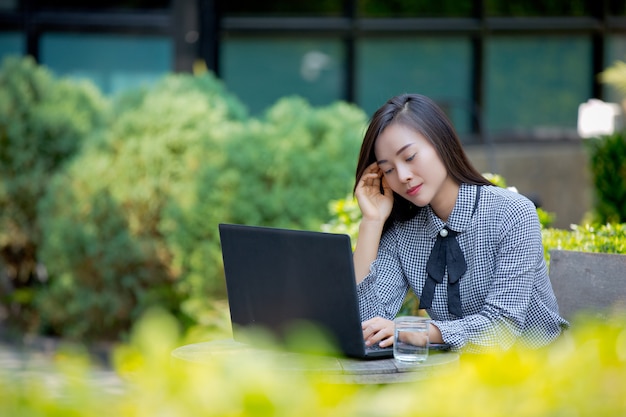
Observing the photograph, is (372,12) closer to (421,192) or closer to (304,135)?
(304,135)

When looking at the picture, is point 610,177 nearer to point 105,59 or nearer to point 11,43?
point 105,59

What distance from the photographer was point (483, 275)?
3291mm

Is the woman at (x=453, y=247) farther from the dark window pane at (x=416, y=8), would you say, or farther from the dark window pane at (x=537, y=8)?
the dark window pane at (x=537, y=8)

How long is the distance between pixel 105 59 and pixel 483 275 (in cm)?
685

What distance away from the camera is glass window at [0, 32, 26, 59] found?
9.56m

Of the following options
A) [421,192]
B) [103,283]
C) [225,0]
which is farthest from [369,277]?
[225,0]

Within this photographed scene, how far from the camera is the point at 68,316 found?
7742 millimetres

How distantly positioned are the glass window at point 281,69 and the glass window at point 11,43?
5.87 feet

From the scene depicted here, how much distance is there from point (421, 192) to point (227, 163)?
4009 millimetres

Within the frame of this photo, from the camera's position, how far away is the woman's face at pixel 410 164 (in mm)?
3291

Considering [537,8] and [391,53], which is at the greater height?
[537,8]

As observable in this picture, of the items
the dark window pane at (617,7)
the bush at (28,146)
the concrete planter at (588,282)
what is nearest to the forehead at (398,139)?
the concrete planter at (588,282)

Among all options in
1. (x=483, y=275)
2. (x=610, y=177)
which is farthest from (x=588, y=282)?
(x=610, y=177)

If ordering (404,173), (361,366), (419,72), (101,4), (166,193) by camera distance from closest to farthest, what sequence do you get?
1. (361,366)
2. (404,173)
3. (166,193)
4. (101,4)
5. (419,72)
